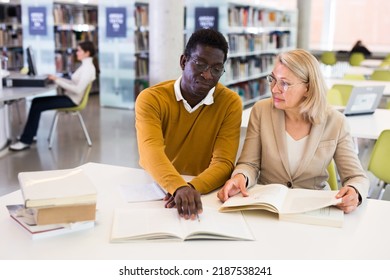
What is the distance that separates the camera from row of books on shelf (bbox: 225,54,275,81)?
312 inches

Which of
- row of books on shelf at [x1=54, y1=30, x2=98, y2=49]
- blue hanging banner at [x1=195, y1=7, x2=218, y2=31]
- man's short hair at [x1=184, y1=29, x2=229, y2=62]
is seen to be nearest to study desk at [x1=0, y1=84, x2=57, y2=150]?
blue hanging banner at [x1=195, y1=7, x2=218, y2=31]

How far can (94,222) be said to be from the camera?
61.8 inches

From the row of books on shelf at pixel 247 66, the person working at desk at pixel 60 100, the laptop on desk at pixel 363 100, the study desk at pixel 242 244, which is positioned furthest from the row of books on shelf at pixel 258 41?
the study desk at pixel 242 244

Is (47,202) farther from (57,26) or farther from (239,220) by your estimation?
(57,26)

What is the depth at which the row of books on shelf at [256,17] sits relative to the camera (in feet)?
25.6

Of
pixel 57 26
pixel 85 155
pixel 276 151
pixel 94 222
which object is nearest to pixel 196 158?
pixel 276 151

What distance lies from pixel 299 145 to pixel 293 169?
0.35ft

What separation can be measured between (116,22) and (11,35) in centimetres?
250

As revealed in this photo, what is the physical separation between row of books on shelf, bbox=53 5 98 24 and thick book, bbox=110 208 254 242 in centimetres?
802

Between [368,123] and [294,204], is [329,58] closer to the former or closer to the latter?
[368,123]

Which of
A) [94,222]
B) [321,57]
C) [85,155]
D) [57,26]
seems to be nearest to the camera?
[94,222]

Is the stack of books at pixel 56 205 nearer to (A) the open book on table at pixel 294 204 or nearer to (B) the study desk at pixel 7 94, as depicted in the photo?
(A) the open book on table at pixel 294 204

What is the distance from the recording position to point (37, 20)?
8570mm

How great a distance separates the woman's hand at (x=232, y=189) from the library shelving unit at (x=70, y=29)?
7.87m
